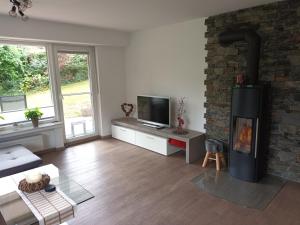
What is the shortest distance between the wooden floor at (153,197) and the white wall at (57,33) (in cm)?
213

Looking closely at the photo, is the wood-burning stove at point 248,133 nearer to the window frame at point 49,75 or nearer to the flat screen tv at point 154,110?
the flat screen tv at point 154,110

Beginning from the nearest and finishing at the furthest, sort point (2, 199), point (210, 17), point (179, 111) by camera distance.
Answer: point (2, 199)
point (210, 17)
point (179, 111)

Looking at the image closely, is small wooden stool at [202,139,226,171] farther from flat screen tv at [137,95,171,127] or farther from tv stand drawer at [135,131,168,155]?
flat screen tv at [137,95,171,127]

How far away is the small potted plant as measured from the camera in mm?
4070

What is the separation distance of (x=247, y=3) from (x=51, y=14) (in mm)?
2740

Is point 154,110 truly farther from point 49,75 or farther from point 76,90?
point 49,75

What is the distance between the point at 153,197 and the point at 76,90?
118 inches

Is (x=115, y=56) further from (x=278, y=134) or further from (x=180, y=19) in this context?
(x=278, y=134)

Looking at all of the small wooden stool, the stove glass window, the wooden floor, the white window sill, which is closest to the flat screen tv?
the wooden floor

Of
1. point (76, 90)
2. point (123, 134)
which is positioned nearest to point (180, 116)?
point (123, 134)

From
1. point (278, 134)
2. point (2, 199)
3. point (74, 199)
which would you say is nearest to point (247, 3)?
point (278, 134)

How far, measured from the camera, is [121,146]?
463 centimetres

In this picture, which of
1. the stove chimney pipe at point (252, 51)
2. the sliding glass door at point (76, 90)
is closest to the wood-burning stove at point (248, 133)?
the stove chimney pipe at point (252, 51)

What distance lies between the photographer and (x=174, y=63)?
421 centimetres
